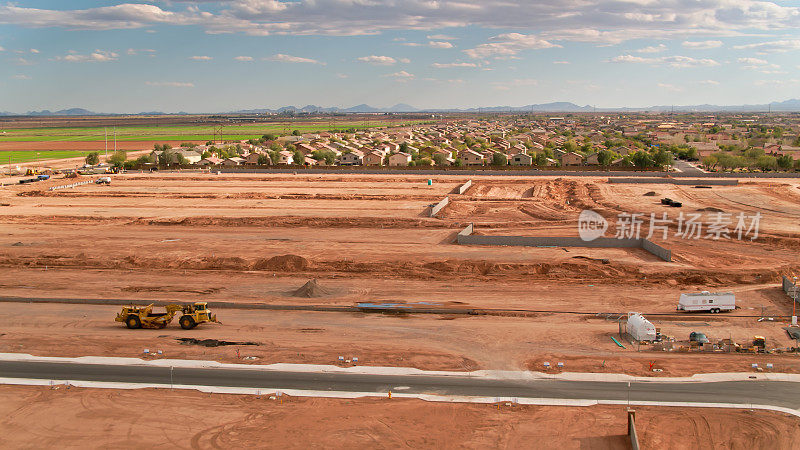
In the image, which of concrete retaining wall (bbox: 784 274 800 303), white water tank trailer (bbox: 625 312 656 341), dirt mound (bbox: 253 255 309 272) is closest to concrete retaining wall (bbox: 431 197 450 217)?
dirt mound (bbox: 253 255 309 272)

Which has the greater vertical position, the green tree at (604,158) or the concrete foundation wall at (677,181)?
the green tree at (604,158)

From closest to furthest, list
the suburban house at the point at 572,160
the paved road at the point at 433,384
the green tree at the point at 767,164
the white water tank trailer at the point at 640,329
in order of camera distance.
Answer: the paved road at the point at 433,384 → the white water tank trailer at the point at 640,329 → the green tree at the point at 767,164 → the suburban house at the point at 572,160

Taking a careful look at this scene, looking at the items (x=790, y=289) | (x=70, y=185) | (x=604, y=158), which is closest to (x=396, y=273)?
(x=790, y=289)

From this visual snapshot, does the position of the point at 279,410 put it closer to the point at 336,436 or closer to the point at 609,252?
the point at 336,436

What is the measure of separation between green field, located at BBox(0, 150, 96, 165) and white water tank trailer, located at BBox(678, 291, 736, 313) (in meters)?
119

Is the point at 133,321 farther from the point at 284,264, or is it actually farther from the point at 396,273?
the point at 396,273

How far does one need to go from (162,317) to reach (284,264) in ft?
37.7

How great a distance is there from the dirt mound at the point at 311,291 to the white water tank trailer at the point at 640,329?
14967 millimetres

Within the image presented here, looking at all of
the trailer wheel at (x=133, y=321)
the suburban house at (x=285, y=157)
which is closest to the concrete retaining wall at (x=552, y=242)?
the trailer wheel at (x=133, y=321)

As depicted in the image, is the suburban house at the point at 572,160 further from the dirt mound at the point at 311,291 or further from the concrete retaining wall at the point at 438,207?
the dirt mound at the point at 311,291

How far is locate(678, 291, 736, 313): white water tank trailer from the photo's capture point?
29109mm

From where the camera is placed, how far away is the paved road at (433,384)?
20.4m

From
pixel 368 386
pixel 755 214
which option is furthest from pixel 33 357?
pixel 755 214

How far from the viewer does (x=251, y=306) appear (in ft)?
100
